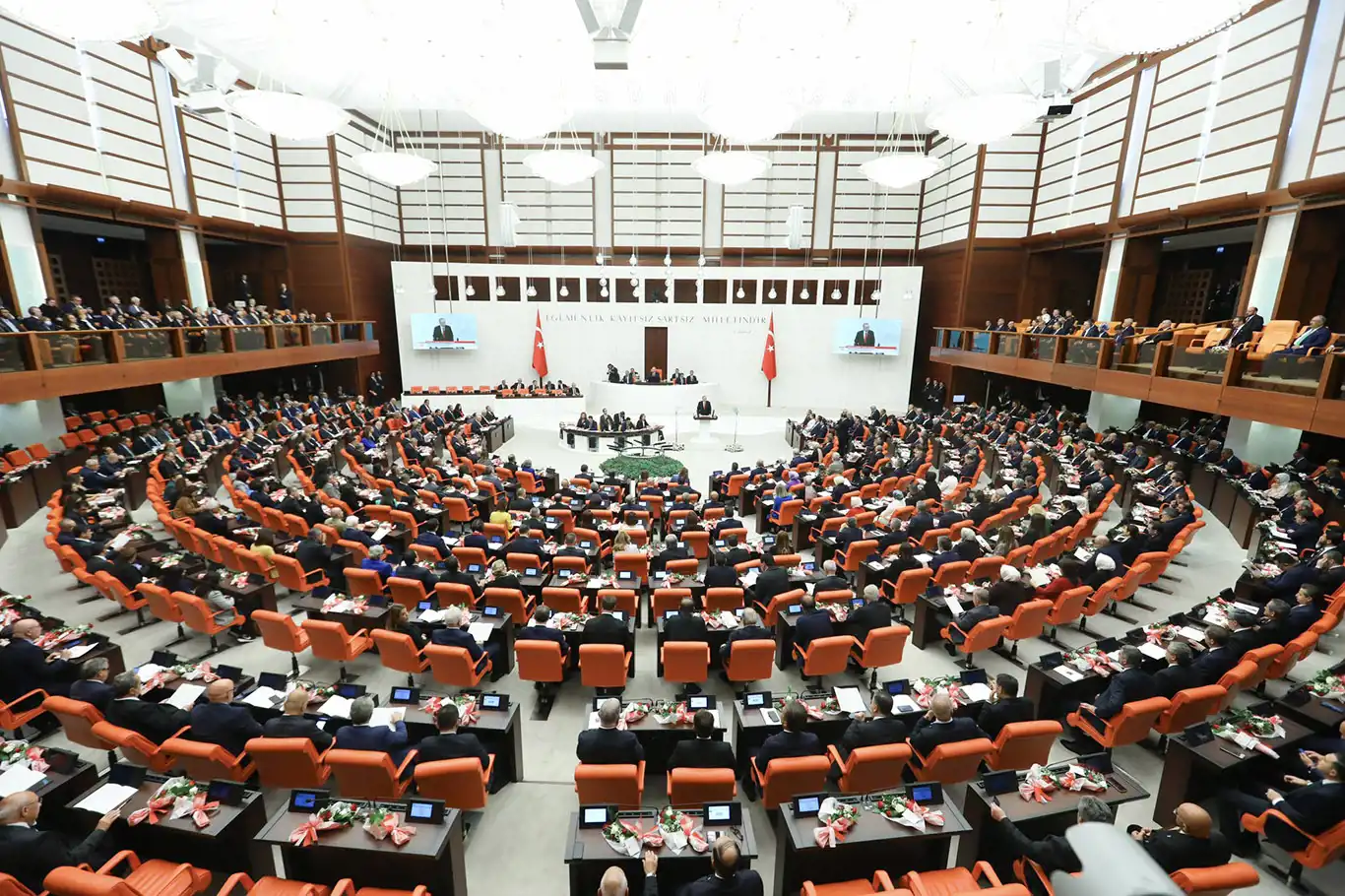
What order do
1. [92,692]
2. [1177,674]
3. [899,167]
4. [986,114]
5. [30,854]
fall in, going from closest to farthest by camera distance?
[30,854], [92,692], [1177,674], [986,114], [899,167]

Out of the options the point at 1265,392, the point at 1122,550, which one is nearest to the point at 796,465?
the point at 1122,550

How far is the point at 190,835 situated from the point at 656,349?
23.3 m

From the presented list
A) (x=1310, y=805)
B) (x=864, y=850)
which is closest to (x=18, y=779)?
(x=864, y=850)

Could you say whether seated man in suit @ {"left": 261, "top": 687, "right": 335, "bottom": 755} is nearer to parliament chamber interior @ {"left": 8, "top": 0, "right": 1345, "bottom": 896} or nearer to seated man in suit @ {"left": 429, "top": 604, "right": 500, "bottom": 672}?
parliament chamber interior @ {"left": 8, "top": 0, "right": 1345, "bottom": 896}

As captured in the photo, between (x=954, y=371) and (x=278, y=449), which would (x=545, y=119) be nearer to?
(x=278, y=449)

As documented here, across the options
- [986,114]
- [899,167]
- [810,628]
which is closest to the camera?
[810,628]

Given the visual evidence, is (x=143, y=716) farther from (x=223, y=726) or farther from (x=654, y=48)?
(x=654, y=48)

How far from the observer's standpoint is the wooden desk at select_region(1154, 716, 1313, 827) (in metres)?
4.78

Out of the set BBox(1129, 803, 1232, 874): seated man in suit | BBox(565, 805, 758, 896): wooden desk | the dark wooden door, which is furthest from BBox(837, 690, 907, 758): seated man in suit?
the dark wooden door

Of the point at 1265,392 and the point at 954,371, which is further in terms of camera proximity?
the point at 954,371

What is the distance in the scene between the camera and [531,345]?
84.3 ft

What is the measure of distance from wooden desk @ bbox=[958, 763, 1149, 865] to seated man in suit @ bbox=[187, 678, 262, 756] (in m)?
5.63

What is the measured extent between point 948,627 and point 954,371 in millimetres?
19378

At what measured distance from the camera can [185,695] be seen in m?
5.32
